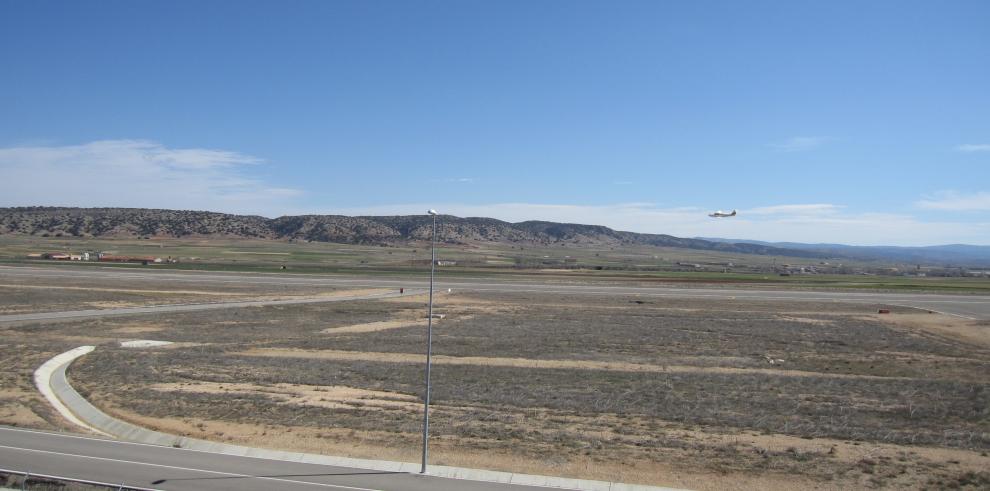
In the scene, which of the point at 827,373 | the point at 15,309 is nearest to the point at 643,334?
the point at 827,373

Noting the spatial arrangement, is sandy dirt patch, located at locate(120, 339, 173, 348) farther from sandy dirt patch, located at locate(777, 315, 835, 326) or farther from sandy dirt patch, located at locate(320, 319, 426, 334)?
sandy dirt patch, located at locate(777, 315, 835, 326)

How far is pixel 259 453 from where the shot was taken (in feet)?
69.7

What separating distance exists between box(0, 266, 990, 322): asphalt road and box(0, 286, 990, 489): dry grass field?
25591mm

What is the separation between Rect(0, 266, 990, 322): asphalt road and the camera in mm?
83125

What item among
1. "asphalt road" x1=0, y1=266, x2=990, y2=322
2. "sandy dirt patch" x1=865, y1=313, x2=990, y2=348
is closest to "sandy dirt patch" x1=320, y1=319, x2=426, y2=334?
"asphalt road" x1=0, y1=266, x2=990, y2=322

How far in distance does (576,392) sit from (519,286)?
215 feet

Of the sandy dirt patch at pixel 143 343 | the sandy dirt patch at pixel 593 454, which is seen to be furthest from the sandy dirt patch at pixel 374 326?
the sandy dirt patch at pixel 593 454

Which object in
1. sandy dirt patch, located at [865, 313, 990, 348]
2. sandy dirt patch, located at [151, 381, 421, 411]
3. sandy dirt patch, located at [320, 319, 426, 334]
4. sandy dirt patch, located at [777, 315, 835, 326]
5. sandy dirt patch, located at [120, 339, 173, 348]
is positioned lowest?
sandy dirt patch, located at [120, 339, 173, 348]

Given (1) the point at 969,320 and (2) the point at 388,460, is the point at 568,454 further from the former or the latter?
(1) the point at 969,320

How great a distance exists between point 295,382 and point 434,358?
1045 cm

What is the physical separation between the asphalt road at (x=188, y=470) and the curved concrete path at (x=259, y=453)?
43cm

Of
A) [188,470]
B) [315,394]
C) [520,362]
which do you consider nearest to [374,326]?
[520,362]

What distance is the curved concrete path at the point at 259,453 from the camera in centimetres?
1888

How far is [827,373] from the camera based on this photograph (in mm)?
37344
